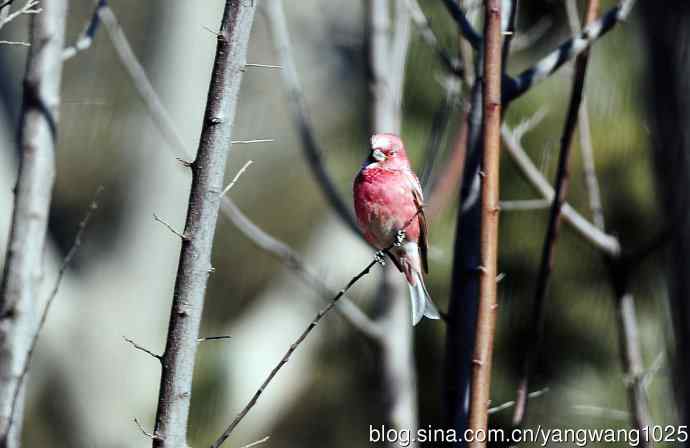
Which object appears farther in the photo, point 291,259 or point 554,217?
point 291,259

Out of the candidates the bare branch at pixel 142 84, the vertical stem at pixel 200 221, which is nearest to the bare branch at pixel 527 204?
the bare branch at pixel 142 84

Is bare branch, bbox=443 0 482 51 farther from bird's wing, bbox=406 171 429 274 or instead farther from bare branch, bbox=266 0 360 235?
bare branch, bbox=266 0 360 235

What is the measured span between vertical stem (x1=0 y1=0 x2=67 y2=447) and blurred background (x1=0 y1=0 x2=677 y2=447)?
2254 mm

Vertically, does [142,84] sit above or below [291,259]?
above

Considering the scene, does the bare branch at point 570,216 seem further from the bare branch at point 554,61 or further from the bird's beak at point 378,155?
the bird's beak at point 378,155

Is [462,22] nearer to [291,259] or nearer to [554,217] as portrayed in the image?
[554,217]

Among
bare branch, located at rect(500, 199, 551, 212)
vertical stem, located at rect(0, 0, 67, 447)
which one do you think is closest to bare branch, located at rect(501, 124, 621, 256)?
bare branch, located at rect(500, 199, 551, 212)

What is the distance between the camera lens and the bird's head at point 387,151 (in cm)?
208

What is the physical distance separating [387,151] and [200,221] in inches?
23.4

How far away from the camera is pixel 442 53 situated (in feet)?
10.1

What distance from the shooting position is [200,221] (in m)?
1.72

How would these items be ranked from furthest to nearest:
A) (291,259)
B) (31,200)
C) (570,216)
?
1. (291,259)
2. (570,216)
3. (31,200)

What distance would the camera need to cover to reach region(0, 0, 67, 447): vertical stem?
240 cm

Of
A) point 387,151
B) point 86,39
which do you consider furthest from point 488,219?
point 86,39
